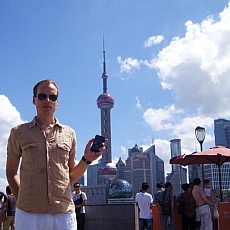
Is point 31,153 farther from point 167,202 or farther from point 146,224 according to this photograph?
point 146,224

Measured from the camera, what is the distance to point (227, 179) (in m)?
117

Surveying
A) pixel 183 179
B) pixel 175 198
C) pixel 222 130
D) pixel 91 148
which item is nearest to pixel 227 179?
pixel 183 179

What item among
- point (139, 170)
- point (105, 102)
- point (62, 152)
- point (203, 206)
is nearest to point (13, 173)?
point (62, 152)

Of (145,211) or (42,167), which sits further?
(145,211)

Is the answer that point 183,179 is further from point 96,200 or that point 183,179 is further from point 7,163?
point 7,163

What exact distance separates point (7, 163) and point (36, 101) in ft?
1.67

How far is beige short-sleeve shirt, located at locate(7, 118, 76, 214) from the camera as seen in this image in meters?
2.59

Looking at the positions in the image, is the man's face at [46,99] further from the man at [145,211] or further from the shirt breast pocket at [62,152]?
the man at [145,211]

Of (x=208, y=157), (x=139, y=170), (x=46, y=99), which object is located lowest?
(x=46, y=99)

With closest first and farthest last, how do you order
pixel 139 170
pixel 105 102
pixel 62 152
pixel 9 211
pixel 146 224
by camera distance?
pixel 62 152 → pixel 9 211 → pixel 146 224 → pixel 105 102 → pixel 139 170

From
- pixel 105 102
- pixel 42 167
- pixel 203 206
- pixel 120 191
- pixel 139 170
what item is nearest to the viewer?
pixel 42 167

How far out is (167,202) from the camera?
34.8 feet

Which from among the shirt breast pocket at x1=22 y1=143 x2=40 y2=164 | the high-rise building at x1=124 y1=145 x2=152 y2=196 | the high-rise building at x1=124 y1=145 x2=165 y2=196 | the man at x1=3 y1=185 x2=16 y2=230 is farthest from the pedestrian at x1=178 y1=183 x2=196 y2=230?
the high-rise building at x1=124 y1=145 x2=152 y2=196

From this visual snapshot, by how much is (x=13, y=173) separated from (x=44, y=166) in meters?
0.30
